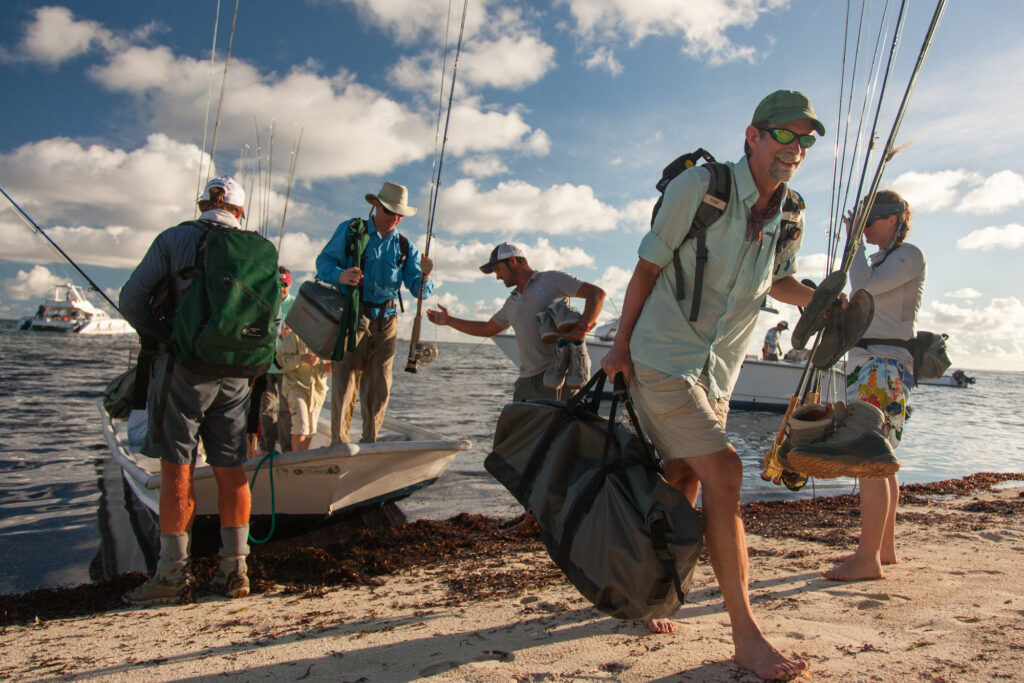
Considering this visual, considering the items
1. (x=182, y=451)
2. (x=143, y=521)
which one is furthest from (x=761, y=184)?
(x=143, y=521)

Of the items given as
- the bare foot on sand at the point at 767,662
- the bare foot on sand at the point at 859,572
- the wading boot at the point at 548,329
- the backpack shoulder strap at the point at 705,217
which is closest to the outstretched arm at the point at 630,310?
the backpack shoulder strap at the point at 705,217

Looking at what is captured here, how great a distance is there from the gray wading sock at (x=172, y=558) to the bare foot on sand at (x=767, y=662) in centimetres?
271

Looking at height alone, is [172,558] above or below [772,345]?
below

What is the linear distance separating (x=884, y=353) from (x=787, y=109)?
1.75 metres

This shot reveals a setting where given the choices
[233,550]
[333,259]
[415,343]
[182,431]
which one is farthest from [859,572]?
[333,259]

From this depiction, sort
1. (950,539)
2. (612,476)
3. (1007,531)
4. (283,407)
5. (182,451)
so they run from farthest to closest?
(283,407) < (1007,531) < (950,539) < (182,451) < (612,476)

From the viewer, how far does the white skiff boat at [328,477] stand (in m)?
4.31

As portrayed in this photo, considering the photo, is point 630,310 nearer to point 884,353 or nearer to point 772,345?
point 884,353

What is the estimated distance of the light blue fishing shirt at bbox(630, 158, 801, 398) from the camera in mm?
2162

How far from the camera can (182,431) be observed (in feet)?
10.4

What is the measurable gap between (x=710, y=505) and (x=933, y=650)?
1.00m

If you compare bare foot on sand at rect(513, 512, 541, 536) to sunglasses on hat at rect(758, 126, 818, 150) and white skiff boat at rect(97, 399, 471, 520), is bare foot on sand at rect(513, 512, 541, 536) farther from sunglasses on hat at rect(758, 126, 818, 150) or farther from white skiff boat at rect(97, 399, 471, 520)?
sunglasses on hat at rect(758, 126, 818, 150)

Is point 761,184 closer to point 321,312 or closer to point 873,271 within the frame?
point 873,271

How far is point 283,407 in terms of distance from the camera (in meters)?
6.93
